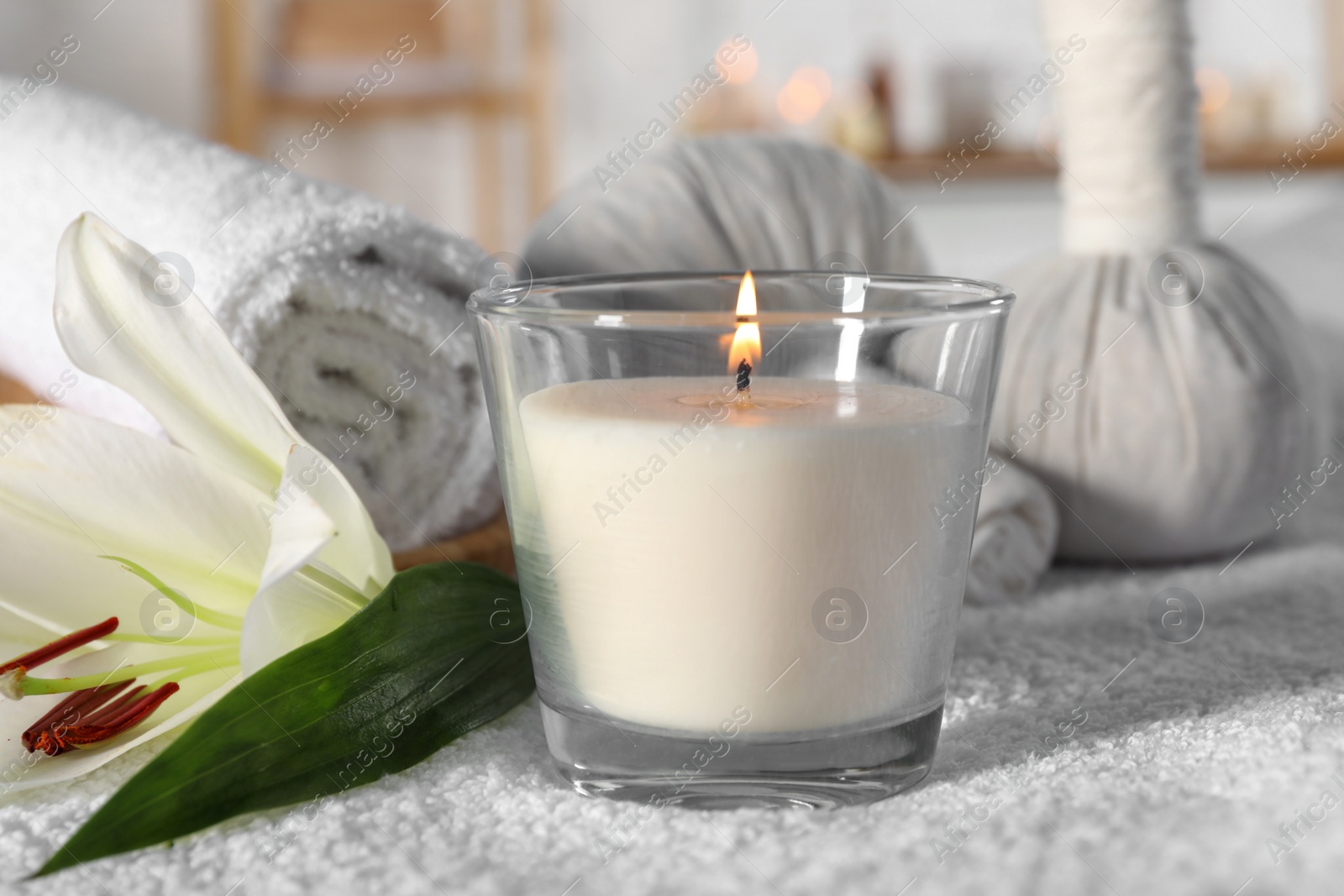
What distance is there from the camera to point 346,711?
0.91 ft

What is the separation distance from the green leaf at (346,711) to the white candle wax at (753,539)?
1.9 inches

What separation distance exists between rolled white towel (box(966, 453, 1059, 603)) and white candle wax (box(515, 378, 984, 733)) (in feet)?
0.62

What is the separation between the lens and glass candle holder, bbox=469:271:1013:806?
26 cm

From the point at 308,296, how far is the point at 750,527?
0.67 feet

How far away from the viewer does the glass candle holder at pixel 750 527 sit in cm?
26

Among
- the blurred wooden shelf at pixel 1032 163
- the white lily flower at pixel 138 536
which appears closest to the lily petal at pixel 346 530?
the white lily flower at pixel 138 536

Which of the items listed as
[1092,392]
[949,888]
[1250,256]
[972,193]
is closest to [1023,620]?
[1092,392]

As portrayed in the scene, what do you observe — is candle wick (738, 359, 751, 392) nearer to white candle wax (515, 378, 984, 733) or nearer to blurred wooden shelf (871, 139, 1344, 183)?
white candle wax (515, 378, 984, 733)

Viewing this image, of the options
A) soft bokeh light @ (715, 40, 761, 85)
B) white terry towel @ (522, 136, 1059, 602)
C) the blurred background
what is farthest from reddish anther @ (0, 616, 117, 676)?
soft bokeh light @ (715, 40, 761, 85)

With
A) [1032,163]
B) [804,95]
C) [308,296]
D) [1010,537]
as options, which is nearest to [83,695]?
[308,296]

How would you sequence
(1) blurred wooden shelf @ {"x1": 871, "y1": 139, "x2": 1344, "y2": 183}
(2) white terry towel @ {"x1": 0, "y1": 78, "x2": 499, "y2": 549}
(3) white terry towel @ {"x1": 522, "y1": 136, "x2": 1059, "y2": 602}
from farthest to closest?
(1) blurred wooden shelf @ {"x1": 871, "y1": 139, "x2": 1344, "y2": 183} < (3) white terry towel @ {"x1": 522, "y1": 136, "x2": 1059, "y2": 602} < (2) white terry towel @ {"x1": 0, "y1": 78, "x2": 499, "y2": 549}

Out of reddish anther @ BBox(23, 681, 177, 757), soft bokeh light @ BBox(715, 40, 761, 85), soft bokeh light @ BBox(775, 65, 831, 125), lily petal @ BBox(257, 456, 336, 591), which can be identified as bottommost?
soft bokeh light @ BBox(775, 65, 831, 125)

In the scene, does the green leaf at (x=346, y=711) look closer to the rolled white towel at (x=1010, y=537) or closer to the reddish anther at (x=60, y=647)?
the reddish anther at (x=60, y=647)

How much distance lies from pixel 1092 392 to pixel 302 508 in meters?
0.38
